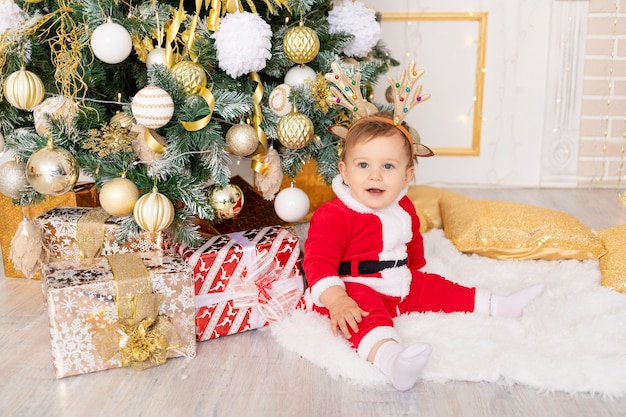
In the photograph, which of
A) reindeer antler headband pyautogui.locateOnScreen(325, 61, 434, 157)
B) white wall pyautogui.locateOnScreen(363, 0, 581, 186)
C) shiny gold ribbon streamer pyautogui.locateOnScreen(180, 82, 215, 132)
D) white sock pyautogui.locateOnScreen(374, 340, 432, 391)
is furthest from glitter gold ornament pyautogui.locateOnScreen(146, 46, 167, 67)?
white wall pyautogui.locateOnScreen(363, 0, 581, 186)

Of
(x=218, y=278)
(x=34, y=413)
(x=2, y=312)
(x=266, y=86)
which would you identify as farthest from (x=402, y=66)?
(x=34, y=413)

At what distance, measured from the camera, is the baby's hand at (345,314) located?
4.30ft

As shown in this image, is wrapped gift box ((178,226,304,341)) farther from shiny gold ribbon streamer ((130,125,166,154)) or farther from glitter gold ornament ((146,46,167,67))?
glitter gold ornament ((146,46,167,67))

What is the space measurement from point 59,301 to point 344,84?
29.3 inches

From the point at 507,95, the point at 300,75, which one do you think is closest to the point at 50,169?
the point at 300,75

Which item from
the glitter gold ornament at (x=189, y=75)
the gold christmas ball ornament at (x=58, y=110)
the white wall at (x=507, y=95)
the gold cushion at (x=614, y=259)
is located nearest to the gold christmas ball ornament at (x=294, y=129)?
the glitter gold ornament at (x=189, y=75)

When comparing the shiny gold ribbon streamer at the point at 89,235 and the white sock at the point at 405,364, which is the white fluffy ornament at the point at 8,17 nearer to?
the shiny gold ribbon streamer at the point at 89,235

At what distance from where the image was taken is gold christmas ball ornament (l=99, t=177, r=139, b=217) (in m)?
1.40

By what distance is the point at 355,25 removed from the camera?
169 cm

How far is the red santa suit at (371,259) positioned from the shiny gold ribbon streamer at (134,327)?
0.33m

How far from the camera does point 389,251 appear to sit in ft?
4.90

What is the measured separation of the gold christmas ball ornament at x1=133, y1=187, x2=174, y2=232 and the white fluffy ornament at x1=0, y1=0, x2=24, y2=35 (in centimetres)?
48

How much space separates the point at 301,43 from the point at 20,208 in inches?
34.8

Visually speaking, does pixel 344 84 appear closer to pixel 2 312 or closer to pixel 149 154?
pixel 149 154
